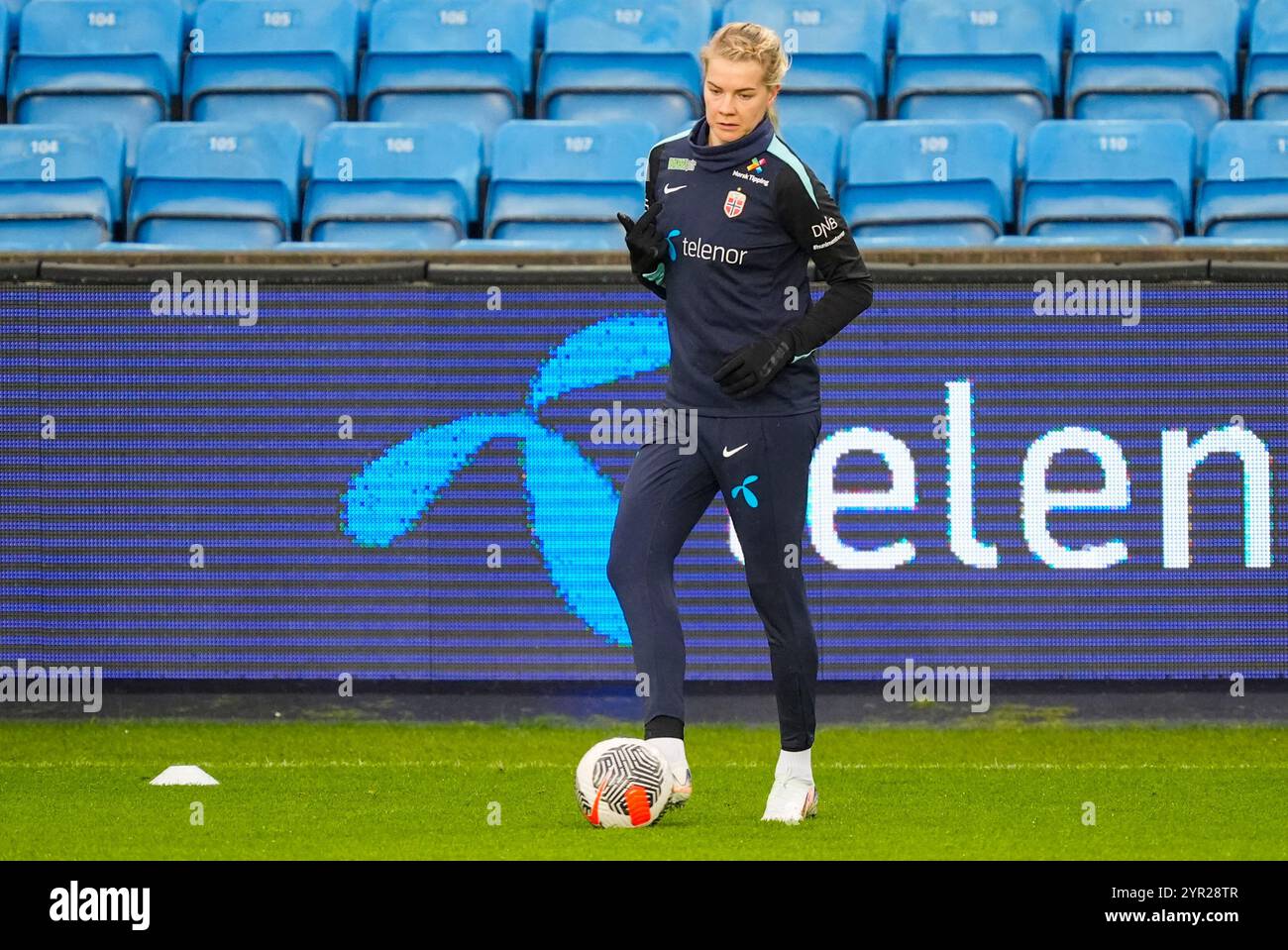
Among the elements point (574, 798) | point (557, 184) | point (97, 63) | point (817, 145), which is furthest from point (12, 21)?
point (574, 798)

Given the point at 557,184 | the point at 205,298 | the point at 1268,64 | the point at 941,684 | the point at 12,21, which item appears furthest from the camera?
the point at 12,21

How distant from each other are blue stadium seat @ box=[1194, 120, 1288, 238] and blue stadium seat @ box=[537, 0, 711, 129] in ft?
8.16

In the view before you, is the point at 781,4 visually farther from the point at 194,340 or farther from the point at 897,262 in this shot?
the point at 194,340

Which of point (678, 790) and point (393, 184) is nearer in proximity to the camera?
point (678, 790)

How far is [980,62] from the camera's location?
9602 millimetres

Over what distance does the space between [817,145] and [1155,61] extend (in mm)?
1983

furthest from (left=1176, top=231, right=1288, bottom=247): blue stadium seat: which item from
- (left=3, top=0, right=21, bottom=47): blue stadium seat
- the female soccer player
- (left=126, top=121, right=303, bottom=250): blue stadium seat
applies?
(left=3, top=0, right=21, bottom=47): blue stadium seat

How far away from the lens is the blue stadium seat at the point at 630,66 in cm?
959

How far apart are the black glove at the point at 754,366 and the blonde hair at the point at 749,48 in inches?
25.1

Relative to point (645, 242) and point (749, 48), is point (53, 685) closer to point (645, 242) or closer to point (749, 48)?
point (645, 242)

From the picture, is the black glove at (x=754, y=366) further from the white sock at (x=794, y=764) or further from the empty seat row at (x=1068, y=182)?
the empty seat row at (x=1068, y=182)

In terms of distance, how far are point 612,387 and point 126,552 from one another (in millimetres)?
1873

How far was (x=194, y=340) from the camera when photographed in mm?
7051

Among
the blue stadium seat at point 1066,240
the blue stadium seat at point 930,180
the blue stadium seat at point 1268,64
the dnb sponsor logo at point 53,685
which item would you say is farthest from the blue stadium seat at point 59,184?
the blue stadium seat at point 1268,64
